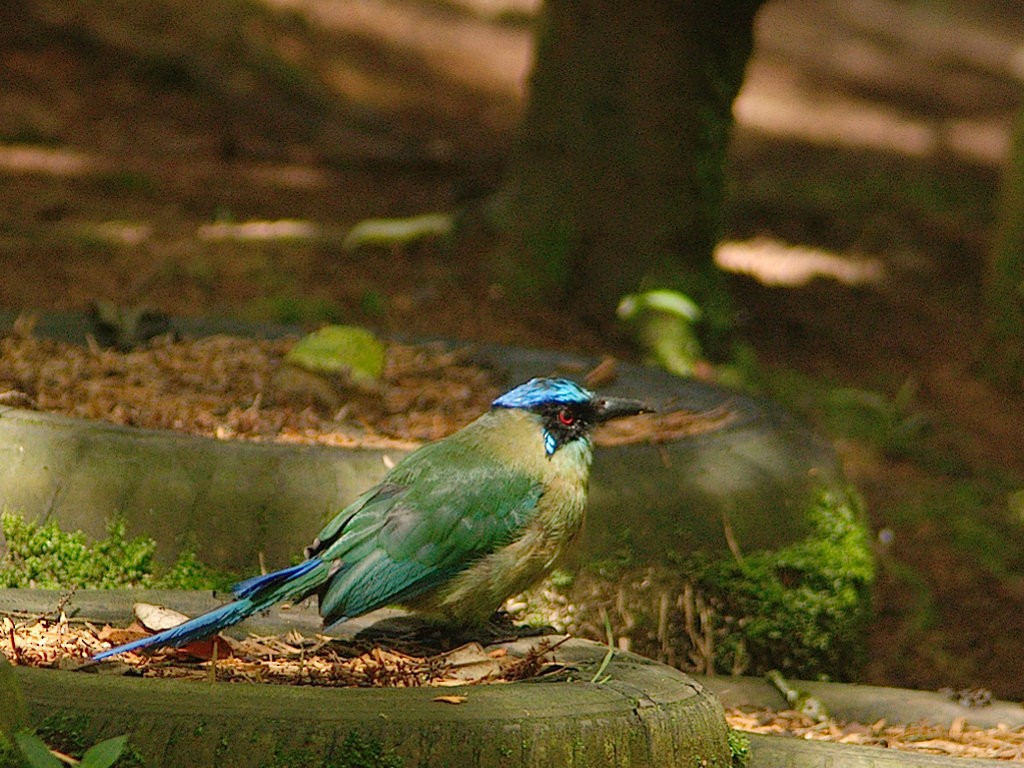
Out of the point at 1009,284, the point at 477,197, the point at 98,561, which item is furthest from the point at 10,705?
the point at 1009,284

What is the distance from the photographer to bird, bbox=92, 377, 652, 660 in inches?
131

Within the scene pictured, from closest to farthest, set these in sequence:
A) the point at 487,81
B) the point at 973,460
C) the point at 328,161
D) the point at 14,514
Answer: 1. the point at 14,514
2. the point at 973,460
3. the point at 328,161
4. the point at 487,81

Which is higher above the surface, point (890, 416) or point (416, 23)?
point (416, 23)

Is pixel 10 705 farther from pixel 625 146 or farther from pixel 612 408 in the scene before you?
pixel 625 146

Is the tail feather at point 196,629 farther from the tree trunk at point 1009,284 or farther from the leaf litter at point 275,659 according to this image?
the tree trunk at point 1009,284

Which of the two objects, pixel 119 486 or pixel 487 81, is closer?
pixel 119 486

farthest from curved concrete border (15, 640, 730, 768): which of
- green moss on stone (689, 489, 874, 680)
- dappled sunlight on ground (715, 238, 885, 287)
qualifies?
dappled sunlight on ground (715, 238, 885, 287)

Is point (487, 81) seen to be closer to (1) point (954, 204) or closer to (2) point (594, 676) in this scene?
(1) point (954, 204)

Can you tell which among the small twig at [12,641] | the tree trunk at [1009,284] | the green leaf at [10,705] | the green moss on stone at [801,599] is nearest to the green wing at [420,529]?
the small twig at [12,641]

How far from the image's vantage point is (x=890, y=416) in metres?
7.89

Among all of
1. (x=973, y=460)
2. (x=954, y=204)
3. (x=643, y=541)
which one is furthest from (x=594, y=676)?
(x=954, y=204)

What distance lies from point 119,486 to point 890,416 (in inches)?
Result: 198

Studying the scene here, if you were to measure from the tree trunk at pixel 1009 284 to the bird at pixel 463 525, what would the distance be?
5814 millimetres

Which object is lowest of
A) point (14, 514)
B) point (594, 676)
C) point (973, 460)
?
point (973, 460)
